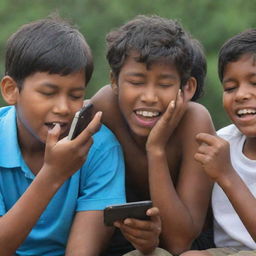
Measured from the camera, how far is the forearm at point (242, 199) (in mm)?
2959

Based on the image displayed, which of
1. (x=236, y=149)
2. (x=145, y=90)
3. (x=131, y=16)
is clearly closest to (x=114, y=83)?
(x=145, y=90)

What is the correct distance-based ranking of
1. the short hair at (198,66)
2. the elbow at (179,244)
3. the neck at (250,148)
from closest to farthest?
the elbow at (179,244), the neck at (250,148), the short hair at (198,66)

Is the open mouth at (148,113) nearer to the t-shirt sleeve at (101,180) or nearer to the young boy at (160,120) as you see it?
the young boy at (160,120)

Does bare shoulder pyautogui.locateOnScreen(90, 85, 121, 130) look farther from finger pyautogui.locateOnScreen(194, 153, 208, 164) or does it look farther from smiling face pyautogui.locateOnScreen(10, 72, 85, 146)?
finger pyautogui.locateOnScreen(194, 153, 208, 164)

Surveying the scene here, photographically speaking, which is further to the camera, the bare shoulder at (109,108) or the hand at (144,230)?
the bare shoulder at (109,108)

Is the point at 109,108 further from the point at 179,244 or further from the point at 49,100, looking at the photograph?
the point at 179,244

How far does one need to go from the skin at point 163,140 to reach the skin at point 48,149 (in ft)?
0.73

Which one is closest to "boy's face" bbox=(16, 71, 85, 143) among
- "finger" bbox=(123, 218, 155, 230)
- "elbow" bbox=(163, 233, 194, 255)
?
"finger" bbox=(123, 218, 155, 230)

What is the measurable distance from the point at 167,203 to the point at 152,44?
0.64 metres

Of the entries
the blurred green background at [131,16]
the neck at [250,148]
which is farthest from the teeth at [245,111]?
the blurred green background at [131,16]

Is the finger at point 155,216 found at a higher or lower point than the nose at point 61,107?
lower

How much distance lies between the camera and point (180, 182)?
3264mm

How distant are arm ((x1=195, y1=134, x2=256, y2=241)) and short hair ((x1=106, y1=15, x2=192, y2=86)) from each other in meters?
0.41

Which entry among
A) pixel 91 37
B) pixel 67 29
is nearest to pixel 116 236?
pixel 67 29
